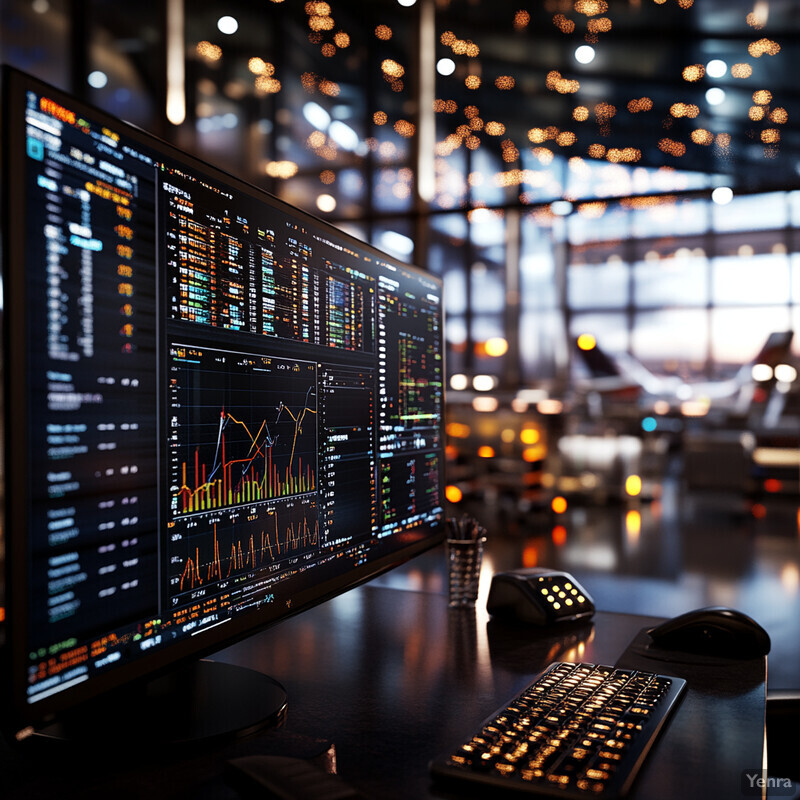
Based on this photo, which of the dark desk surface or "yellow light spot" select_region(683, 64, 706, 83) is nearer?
the dark desk surface

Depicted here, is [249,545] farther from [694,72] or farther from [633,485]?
[633,485]

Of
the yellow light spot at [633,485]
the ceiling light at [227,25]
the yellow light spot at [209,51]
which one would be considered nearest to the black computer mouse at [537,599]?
the ceiling light at [227,25]

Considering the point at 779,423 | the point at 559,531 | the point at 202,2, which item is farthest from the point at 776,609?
the point at 202,2

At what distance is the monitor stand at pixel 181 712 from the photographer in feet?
2.54

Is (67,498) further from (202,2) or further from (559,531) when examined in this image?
(202,2)

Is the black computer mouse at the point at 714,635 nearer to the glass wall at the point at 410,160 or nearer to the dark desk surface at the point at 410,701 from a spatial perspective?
the dark desk surface at the point at 410,701

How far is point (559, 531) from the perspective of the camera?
242 inches

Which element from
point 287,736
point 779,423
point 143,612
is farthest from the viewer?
point 779,423

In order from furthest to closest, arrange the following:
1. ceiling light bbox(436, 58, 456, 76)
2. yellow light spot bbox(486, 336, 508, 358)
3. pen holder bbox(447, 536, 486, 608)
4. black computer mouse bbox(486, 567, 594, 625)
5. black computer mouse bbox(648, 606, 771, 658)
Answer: yellow light spot bbox(486, 336, 508, 358) < ceiling light bbox(436, 58, 456, 76) < pen holder bbox(447, 536, 486, 608) < black computer mouse bbox(486, 567, 594, 625) < black computer mouse bbox(648, 606, 771, 658)

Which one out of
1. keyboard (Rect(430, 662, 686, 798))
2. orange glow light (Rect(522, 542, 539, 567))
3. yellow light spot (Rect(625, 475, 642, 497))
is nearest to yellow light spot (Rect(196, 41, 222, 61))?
orange glow light (Rect(522, 542, 539, 567))

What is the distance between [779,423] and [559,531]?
12.3 ft

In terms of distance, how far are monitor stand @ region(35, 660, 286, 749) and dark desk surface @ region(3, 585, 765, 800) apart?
24mm

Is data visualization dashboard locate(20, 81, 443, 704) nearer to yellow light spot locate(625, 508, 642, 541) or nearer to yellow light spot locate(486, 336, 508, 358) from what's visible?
yellow light spot locate(625, 508, 642, 541)

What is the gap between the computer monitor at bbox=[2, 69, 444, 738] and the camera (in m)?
0.60
